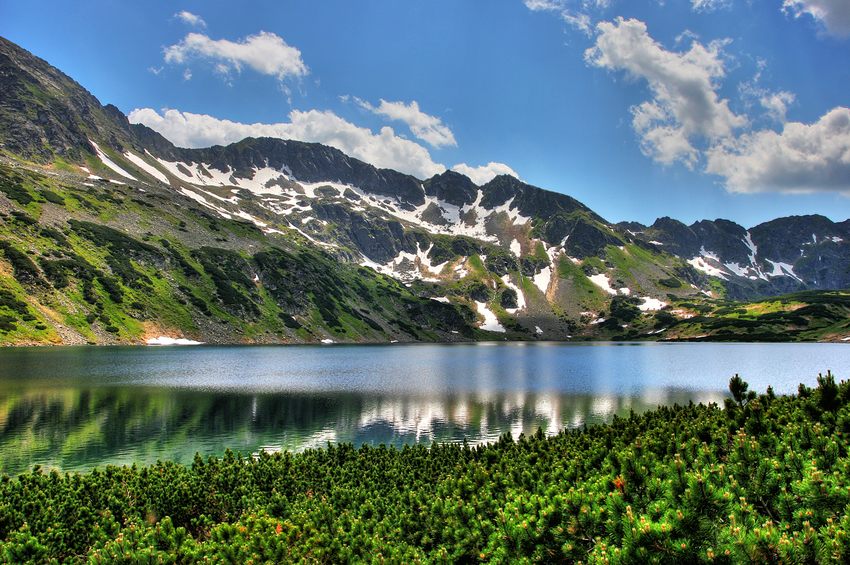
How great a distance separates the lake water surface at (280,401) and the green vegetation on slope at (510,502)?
23343 millimetres

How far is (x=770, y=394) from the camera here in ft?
70.6

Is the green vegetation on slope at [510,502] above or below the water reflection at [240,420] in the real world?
above

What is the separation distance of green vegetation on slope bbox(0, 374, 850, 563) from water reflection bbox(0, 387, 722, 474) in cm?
2351

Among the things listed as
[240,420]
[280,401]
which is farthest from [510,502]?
[280,401]

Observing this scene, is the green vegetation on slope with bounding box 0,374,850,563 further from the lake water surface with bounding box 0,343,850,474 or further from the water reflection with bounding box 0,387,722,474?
the water reflection with bounding box 0,387,722,474

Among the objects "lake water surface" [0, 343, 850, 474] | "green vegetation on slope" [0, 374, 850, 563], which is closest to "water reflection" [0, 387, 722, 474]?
"lake water surface" [0, 343, 850, 474]

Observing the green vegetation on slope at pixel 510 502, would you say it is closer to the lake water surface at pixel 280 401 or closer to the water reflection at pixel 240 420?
the lake water surface at pixel 280 401

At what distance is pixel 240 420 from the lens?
56.2 meters

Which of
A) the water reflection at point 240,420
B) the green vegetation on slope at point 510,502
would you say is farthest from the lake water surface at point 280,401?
the green vegetation on slope at point 510,502

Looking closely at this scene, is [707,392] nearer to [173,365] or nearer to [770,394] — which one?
[770,394]

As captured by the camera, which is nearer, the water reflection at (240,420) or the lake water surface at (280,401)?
the water reflection at (240,420)

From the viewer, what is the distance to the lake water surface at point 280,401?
44906 millimetres

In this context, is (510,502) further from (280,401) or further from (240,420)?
(280,401)

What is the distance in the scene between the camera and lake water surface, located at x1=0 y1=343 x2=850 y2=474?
147 ft
